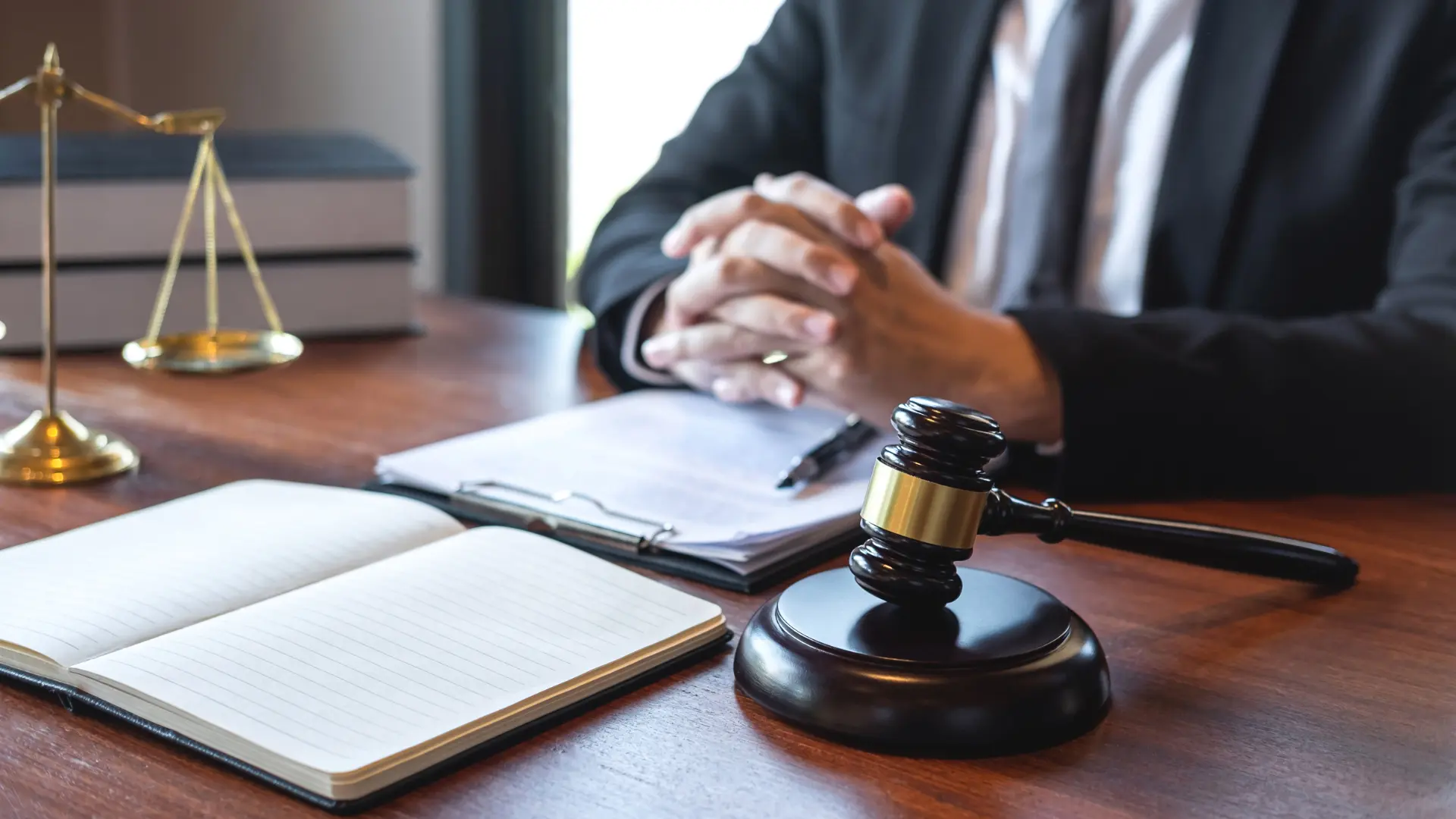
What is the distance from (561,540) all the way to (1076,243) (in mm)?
789

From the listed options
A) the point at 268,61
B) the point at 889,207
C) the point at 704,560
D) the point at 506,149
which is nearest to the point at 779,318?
the point at 889,207

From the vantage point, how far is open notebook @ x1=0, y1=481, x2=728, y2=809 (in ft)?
1.81

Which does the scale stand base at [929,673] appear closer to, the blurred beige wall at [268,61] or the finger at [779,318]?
the finger at [779,318]

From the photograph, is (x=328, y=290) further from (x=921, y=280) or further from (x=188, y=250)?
(x=921, y=280)

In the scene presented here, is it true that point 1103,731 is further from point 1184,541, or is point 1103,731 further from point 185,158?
point 185,158

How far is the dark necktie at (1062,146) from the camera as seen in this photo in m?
1.40

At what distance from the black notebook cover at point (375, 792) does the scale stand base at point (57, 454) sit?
0.36 metres

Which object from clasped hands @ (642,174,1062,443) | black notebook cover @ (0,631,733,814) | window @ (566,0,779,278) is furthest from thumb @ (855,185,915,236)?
window @ (566,0,779,278)

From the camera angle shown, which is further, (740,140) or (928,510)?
(740,140)

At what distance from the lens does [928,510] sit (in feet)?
2.01

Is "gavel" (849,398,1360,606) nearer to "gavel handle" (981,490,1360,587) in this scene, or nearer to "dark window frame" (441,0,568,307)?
"gavel handle" (981,490,1360,587)

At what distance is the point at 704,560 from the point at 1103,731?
10.8 inches

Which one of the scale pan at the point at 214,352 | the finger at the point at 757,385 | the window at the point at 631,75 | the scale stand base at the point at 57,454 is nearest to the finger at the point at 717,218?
the finger at the point at 757,385

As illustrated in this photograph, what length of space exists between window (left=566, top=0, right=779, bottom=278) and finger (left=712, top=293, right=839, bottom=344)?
127cm
